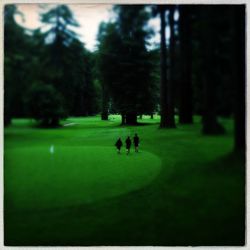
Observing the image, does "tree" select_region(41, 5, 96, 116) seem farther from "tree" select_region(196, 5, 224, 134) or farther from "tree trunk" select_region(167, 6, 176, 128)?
"tree" select_region(196, 5, 224, 134)

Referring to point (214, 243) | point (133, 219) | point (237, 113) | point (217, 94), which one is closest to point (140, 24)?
point (217, 94)

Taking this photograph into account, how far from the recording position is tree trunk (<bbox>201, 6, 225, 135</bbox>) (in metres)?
4.29

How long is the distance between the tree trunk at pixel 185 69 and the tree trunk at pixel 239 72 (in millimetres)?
582

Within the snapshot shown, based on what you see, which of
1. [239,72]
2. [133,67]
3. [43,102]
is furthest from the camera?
[133,67]

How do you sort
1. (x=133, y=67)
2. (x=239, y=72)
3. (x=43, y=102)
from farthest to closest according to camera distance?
(x=133, y=67) < (x=43, y=102) < (x=239, y=72)

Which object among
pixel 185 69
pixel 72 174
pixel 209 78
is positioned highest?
pixel 185 69

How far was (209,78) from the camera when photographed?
432 centimetres

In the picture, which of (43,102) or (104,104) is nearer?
(43,102)

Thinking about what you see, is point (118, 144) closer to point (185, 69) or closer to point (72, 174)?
point (72, 174)

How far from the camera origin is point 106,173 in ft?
14.5

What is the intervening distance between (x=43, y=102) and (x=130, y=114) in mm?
1204

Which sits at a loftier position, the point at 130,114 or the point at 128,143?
the point at 130,114

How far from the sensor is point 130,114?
455cm

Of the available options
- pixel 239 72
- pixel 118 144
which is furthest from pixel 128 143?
pixel 239 72
